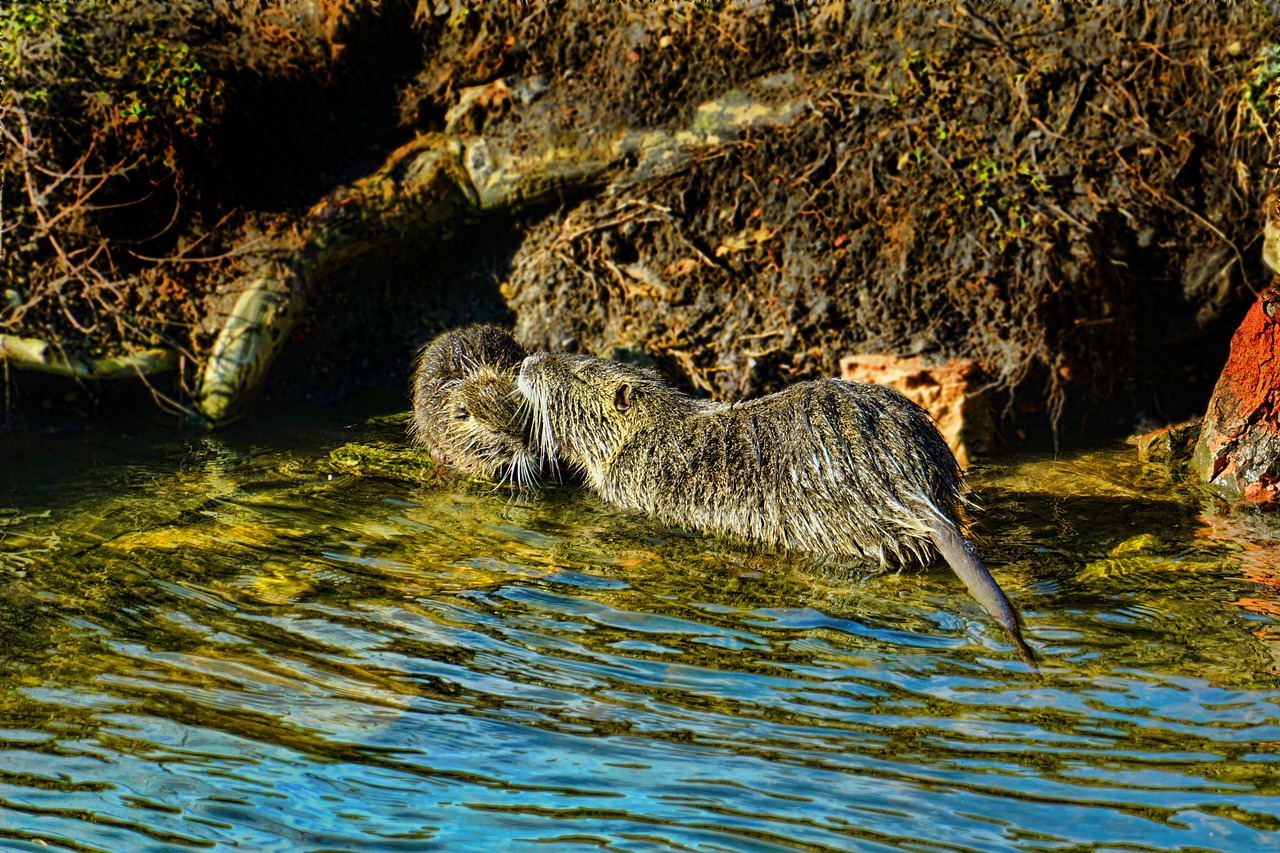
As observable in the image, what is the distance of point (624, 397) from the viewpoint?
19.9ft

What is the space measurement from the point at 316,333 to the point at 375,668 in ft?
14.3

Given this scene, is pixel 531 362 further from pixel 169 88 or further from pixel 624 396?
Answer: pixel 169 88

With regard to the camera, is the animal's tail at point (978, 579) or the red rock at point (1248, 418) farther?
the red rock at point (1248, 418)

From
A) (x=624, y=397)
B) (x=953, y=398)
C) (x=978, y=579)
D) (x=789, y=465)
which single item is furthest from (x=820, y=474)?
(x=953, y=398)

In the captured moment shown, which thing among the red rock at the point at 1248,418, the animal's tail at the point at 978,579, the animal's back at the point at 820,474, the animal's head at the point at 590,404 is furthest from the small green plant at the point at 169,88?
the red rock at the point at 1248,418

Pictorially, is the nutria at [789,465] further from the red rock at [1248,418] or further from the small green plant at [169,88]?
the small green plant at [169,88]

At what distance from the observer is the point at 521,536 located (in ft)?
17.7

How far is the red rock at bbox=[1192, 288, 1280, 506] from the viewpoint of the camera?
5.66 m

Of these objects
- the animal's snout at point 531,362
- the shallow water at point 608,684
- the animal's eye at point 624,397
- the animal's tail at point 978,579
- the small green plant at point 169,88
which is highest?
the small green plant at point 169,88

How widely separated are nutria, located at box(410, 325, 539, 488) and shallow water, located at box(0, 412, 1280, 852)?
59 centimetres

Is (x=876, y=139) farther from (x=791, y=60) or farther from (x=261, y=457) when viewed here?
(x=261, y=457)

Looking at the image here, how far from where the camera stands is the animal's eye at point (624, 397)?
6.04 metres

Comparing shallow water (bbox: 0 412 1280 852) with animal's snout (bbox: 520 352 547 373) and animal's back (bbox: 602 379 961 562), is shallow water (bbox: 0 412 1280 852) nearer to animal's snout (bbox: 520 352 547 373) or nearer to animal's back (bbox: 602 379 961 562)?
animal's back (bbox: 602 379 961 562)

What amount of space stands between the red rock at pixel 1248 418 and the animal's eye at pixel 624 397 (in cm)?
312
